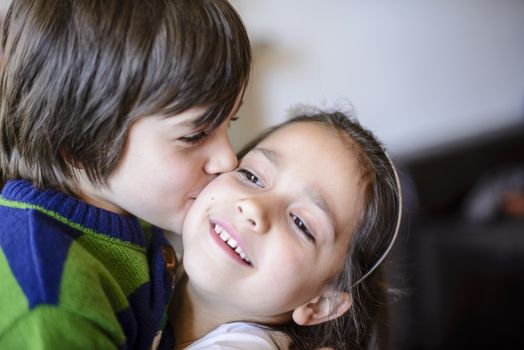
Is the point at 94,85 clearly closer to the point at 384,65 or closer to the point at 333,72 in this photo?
the point at 333,72

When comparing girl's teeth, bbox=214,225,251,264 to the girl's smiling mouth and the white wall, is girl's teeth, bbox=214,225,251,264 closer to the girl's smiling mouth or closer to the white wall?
the girl's smiling mouth

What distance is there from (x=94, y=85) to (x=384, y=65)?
2.06 metres

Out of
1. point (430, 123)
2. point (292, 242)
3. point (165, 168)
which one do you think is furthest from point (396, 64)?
point (165, 168)

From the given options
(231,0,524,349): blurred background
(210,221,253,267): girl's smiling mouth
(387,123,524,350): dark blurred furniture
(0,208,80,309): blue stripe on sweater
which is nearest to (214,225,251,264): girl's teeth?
(210,221,253,267): girl's smiling mouth

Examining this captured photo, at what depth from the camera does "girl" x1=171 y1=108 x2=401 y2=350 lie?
0.91 meters

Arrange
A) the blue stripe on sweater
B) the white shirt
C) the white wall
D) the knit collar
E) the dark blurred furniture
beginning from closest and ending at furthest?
the blue stripe on sweater < the knit collar < the white shirt < the white wall < the dark blurred furniture

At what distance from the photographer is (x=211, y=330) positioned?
101 cm

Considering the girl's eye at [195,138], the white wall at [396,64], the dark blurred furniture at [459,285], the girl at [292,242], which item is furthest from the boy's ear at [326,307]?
the dark blurred furniture at [459,285]

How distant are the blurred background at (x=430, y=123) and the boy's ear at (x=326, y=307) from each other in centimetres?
107

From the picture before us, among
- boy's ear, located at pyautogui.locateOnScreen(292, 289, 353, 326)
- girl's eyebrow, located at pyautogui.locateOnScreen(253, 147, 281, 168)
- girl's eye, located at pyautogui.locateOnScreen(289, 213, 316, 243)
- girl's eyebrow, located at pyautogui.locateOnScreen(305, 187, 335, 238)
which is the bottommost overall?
boy's ear, located at pyautogui.locateOnScreen(292, 289, 353, 326)

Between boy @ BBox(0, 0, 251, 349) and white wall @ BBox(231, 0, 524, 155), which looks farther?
white wall @ BBox(231, 0, 524, 155)

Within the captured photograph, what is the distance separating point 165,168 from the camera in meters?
0.85

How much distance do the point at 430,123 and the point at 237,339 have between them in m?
2.26

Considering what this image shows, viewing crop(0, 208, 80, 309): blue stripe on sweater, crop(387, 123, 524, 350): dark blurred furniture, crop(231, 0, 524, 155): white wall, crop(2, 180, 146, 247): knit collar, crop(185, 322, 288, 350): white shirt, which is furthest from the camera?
crop(387, 123, 524, 350): dark blurred furniture
